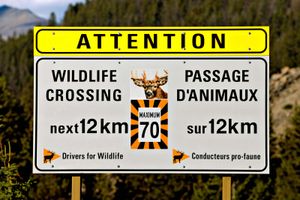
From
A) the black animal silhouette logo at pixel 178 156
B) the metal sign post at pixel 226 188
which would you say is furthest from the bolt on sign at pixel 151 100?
the metal sign post at pixel 226 188

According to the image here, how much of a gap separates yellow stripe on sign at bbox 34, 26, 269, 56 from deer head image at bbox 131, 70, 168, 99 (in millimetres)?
279

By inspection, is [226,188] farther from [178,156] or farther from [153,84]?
[153,84]

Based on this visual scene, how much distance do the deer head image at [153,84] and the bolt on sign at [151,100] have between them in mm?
12

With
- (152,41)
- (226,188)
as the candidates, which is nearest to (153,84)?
(152,41)

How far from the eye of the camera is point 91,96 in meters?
8.63

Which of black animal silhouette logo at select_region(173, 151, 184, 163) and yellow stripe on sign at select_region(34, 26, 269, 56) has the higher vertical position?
yellow stripe on sign at select_region(34, 26, 269, 56)

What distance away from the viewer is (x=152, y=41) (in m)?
8.55

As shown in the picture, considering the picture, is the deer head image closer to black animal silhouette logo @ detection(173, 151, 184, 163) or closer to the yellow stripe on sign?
the yellow stripe on sign

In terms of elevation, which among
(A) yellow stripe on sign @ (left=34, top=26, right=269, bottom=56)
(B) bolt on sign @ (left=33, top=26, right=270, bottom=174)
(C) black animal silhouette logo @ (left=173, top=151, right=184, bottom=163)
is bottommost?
(C) black animal silhouette logo @ (left=173, top=151, right=184, bottom=163)

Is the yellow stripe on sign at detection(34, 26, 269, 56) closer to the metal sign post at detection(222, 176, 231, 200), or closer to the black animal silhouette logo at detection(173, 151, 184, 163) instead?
the black animal silhouette logo at detection(173, 151, 184, 163)

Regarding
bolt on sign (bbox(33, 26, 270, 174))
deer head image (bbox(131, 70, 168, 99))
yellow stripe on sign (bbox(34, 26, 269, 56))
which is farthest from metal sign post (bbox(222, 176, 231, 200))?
yellow stripe on sign (bbox(34, 26, 269, 56))

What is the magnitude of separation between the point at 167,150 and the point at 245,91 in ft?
3.75

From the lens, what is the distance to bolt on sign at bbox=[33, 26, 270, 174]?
8.52 meters

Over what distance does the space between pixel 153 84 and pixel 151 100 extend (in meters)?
0.19
